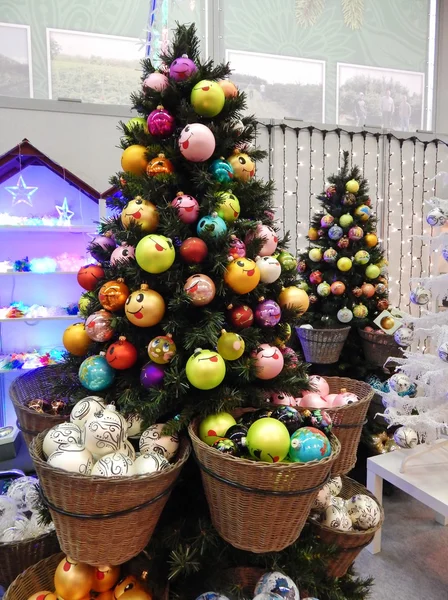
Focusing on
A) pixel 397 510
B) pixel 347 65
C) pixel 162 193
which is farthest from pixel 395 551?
pixel 347 65

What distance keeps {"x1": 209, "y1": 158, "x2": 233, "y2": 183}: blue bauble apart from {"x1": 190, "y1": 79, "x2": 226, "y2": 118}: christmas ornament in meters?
0.14

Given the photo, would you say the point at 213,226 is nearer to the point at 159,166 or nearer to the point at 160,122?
the point at 159,166

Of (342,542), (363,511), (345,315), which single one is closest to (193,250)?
(342,542)

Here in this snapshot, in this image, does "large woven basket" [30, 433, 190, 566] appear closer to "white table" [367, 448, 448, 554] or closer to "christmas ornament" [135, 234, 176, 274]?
"christmas ornament" [135, 234, 176, 274]

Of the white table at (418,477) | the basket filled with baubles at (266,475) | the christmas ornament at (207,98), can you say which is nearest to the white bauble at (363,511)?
the white table at (418,477)

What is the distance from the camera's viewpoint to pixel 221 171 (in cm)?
129

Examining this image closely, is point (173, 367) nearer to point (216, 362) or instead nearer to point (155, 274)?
point (216, 362)

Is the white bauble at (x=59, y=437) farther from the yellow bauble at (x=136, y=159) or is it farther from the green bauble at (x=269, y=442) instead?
the yellow bauble at (x=136, y=159)

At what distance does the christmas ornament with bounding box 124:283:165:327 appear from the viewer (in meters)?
1.17

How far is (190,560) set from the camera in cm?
112

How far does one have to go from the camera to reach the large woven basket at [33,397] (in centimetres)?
128

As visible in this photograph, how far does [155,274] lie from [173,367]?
0.27 meters

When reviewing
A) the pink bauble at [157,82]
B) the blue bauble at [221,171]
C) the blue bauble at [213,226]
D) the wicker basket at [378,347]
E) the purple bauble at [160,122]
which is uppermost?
the pink bauble at [157,82]

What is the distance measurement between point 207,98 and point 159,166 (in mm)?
235
